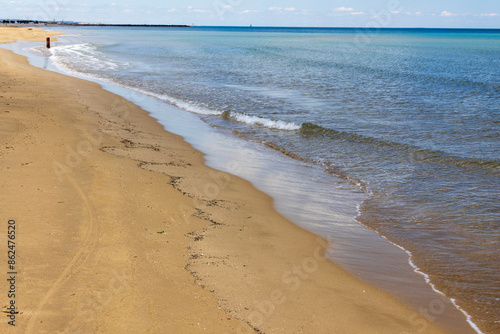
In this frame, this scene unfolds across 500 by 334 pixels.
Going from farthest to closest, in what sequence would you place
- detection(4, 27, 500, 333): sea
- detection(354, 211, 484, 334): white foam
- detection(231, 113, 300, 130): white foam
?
detection(231, 113, 300, 130): white foam → detection(4, 27, 500, 333): sea → detection(354, 211, 484, 334): white foam

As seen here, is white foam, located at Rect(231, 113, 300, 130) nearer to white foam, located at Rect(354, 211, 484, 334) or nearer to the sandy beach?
the sandy beach

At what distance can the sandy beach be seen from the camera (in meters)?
5.02

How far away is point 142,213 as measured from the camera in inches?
302

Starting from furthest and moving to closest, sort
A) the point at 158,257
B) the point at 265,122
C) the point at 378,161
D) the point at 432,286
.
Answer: the point at 265,122, the point at 378,161, the point at 432,286, the point at 158,257

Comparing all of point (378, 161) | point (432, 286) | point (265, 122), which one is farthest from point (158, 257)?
point (265, 122)

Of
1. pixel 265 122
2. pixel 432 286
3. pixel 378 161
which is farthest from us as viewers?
pixel 265 122

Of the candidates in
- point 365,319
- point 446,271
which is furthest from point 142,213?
point 446,271

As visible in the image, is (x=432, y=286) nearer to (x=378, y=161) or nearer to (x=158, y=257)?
(x=158, y=257)

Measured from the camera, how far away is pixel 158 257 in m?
6.26

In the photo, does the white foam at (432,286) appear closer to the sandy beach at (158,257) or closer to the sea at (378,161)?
the sea at (378,161)

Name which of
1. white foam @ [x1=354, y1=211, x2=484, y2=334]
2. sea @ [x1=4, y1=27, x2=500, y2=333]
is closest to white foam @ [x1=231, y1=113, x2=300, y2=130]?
sea @ [x1=4, y1=27, x2=500, y2=333]

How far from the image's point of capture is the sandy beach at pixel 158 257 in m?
5.02

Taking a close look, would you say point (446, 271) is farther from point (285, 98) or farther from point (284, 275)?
point (285, 98)

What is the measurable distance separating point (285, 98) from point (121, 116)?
917 centimetres
